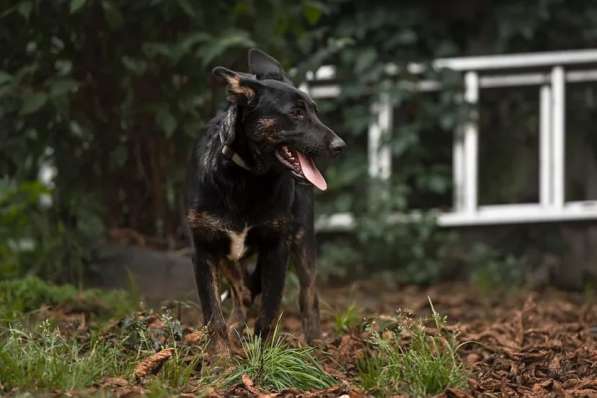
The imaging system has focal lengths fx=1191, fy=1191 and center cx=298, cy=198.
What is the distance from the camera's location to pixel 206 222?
530 cm

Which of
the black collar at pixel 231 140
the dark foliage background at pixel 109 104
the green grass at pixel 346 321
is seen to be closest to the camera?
the black collar at pixel 231 140

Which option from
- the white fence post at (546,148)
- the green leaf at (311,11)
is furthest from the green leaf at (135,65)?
the white fence post at (546,148)

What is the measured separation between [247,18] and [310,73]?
0.54 meters

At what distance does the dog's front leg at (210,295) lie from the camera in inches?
208

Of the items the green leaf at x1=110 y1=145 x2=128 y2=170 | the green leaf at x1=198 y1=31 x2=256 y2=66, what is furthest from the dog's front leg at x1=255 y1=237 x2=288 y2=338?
the green leaf at x1=110 y1=145 x2=128 y2=170

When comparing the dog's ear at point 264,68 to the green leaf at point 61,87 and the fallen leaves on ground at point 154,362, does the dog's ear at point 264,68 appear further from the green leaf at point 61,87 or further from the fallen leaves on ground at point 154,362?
the green leaf at point 61,87

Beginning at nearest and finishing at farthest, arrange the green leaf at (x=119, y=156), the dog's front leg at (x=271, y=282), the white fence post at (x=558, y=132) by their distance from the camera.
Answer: the dog's front leg at (x=271, y=282)
the green leaf at (x=119, y=156)
the white fence post at (x=558, y=132)

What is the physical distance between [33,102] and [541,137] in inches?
205

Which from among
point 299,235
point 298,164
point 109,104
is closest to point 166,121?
point 109,104

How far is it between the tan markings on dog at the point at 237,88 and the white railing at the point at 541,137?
533 centimetres

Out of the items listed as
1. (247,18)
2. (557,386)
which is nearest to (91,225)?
(247,18)

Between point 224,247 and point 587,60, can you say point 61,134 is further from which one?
point 587,60

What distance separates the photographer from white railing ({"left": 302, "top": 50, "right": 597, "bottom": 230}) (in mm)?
10484

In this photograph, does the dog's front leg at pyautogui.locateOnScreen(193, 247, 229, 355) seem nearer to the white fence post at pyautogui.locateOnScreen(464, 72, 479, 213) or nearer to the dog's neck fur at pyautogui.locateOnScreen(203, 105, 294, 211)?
the dog's neck fur at pyautogui.locateOnScreen(203, 105, 294, 211)
